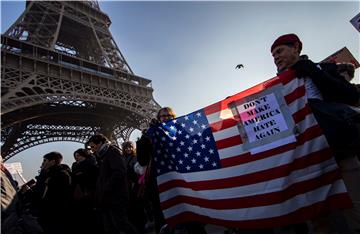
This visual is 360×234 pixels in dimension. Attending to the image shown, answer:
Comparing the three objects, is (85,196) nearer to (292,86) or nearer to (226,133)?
(226,133)

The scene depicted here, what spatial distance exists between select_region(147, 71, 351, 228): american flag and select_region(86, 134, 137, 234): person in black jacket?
1.49 meters

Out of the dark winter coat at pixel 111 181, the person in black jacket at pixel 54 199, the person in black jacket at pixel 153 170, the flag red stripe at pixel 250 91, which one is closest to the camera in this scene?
the flag red stripe at pixel 250 91

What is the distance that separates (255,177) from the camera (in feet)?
8.50

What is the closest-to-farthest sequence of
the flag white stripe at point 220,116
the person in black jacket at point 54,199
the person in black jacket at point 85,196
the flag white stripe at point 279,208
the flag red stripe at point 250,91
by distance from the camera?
the flag white stripe at point 279,208 → the flag red stripe at point 250,91 → the flag white stripe at point 220,116 → the person in black jacket at point 54,199 → the person in black jacket at point 85,196

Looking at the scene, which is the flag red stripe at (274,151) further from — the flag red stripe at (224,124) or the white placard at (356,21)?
the white placard at (356,21)

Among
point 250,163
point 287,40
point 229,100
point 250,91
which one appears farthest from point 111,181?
point 287,40

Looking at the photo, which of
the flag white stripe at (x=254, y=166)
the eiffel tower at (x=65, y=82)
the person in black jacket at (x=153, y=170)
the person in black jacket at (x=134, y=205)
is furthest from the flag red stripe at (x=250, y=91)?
the eiffel tower at (x=65, y=82)

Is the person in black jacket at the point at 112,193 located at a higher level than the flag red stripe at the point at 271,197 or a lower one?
higher

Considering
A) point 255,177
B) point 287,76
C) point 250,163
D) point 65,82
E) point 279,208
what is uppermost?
point 65,82

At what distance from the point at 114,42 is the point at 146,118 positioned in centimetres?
1053

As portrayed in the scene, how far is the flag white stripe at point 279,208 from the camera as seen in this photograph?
2.24m

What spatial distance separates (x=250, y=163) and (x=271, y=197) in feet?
1.12

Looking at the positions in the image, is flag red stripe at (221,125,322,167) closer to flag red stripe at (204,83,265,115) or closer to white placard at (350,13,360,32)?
flag red stripe at (204,83,265,115)

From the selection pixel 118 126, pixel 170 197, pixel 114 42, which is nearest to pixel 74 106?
pixel 118 126
